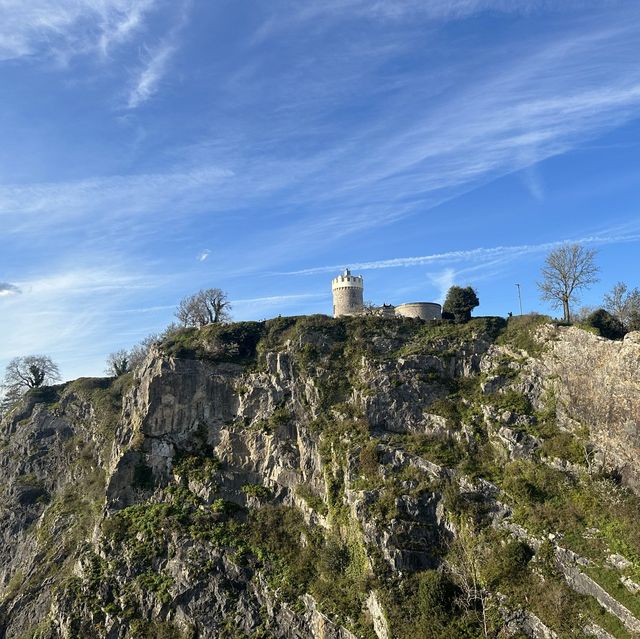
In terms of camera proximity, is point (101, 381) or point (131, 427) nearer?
point (131, 427)

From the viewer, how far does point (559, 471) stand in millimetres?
38562

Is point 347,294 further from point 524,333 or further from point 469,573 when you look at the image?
point 469,573

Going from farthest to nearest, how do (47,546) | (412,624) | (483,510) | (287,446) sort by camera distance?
(47,546) → (287,446) → (483,510) → (412,624)

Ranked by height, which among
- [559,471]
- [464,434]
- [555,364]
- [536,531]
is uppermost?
[555,364]

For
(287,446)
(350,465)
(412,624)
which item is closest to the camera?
(412,624)

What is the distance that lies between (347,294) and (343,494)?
84.8ft

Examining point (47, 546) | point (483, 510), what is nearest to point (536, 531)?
point (483, 510)

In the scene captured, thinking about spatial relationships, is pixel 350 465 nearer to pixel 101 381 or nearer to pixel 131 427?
pixel 131 427

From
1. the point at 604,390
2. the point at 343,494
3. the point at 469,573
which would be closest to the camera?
the point at 469,573

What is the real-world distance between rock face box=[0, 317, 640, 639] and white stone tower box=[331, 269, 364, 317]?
8.22 metres

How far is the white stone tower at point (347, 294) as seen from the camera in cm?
6303

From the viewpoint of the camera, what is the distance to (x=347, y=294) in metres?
63.1

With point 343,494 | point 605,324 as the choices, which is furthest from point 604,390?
point 343,494

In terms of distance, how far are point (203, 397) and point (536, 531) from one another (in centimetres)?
3064
